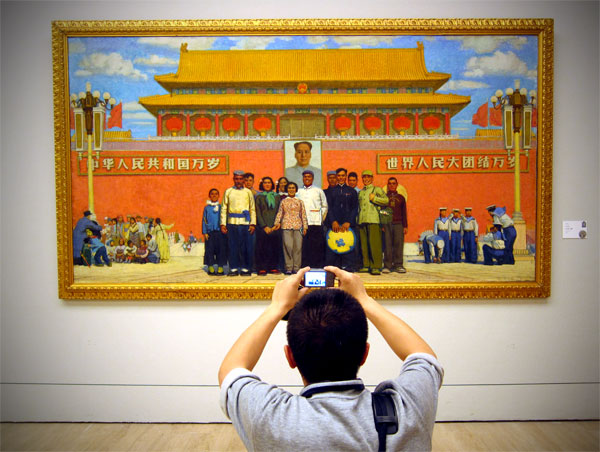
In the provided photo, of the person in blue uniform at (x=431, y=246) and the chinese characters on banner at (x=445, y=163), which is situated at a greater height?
the chinese characters on banner at (x=445, y=163)

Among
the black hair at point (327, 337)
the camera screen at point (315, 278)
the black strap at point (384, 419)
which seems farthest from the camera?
the camera screen at point (315, 278)

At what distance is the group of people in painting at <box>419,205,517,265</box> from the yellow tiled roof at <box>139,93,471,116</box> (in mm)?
1143

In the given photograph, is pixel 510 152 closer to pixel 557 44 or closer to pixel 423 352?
pixel 557 44

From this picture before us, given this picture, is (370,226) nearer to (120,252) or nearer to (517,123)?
(517,123)

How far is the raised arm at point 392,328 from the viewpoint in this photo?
5.16 feet

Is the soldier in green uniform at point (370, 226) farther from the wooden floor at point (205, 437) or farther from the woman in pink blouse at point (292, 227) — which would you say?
the wooden floor at point (205, 437)

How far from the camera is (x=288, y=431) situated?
4.22ft

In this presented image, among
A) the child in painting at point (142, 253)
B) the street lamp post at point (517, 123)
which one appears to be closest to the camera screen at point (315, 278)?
the child in painting at point (142, 253)

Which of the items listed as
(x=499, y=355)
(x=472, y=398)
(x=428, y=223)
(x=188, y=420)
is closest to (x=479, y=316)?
(x=499, y=355)

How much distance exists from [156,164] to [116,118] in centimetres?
65

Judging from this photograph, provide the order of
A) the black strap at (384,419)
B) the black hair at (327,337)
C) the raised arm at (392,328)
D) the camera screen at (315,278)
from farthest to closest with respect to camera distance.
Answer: the camera screen at (315,278)
the raised arm at (392,328)
the black hair at (327,337)
the black strap at (384,419)

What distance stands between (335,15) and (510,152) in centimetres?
239

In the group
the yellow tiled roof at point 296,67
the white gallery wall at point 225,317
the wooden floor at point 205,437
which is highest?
the yellow tiled roof at point 296,67

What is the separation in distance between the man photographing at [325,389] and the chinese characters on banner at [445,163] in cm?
302
